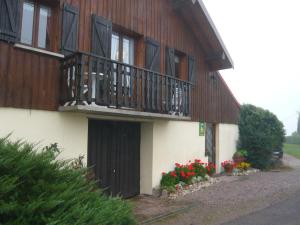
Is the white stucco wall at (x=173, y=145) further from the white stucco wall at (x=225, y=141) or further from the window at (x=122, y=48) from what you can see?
the window at (x=122, y=48)

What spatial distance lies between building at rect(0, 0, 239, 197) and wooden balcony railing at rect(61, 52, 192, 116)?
3cm

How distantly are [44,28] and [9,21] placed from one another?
110 cm

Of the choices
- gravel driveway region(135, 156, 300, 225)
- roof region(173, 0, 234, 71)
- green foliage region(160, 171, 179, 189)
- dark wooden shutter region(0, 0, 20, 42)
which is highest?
roof region(173, 0, 234, 71)

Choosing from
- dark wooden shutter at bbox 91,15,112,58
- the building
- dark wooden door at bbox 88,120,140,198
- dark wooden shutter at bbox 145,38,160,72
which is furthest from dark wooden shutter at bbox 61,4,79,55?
Answer: dark wooden shutter at bbox 145,38,160,72

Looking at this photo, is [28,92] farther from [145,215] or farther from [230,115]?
[230,115]

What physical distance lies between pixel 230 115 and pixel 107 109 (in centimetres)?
943

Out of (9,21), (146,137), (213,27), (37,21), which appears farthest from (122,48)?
(213,27)

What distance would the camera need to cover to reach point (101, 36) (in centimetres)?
923

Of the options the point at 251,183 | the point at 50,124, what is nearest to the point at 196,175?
the point at 251,183

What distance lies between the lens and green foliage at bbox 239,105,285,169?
16.5 metres

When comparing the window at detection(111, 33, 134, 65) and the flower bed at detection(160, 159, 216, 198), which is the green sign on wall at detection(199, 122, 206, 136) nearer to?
the flower bed at detection(160, 159, 216, 198)

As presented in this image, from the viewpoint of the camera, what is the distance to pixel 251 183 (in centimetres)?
1258

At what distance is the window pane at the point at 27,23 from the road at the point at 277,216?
5.91 meters

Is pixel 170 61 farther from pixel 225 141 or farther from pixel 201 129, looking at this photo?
pixel 225 141
